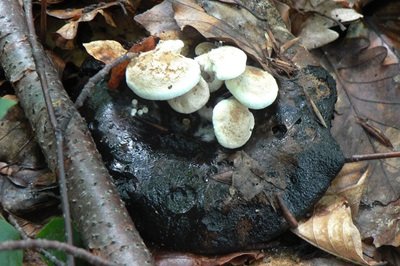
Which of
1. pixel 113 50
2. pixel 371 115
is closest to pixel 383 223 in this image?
pixel 371 115

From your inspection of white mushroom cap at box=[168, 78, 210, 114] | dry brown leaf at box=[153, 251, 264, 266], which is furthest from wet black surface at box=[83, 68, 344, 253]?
white mushroom cap at box=[168, 78, 210, 114]

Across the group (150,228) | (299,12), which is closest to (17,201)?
(150,228)

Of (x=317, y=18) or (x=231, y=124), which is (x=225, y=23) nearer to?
(x=231, y=124)

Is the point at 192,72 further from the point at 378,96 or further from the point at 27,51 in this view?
the point at 378,96

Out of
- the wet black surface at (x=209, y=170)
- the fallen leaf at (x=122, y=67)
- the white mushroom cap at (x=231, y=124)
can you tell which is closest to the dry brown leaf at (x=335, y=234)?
the wet black surface at (x=209, y=170)

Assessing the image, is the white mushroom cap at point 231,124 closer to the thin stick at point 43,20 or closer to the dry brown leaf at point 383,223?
the dry brown leaf at point 383,223

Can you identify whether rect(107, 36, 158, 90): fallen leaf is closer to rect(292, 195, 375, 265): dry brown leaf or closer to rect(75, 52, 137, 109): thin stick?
rect(75, 52, 137, 109): thin stick

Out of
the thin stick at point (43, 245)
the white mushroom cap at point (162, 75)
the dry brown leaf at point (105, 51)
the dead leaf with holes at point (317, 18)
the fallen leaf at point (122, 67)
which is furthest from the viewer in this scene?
the dead leaf with holes at point (317, 18)
